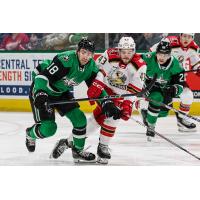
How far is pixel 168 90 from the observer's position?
5.14 metres

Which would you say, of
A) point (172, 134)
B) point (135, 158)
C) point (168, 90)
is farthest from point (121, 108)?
point (172, 134)

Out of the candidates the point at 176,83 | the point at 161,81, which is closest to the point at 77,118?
the point at 161,81

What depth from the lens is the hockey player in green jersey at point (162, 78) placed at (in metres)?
5.09

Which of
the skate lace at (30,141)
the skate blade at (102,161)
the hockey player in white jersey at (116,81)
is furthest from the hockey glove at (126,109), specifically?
the skate lace at (30,141)

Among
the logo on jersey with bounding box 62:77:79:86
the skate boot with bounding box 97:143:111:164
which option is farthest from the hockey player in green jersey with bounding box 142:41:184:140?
the logo on jersey with bounding box 62:77:79:86

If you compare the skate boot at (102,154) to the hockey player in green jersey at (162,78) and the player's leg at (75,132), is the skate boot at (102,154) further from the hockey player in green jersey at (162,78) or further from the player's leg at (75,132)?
the hockey player in green jersey at (162,78)

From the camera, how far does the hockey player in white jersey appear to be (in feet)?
14.6

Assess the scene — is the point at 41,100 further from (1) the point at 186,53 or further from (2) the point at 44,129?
(1) the point at 186,53

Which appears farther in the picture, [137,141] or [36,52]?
[36,52]

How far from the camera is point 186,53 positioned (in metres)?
5.64

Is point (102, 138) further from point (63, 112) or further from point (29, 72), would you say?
point (29, 72)

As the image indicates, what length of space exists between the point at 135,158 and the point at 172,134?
91 cm

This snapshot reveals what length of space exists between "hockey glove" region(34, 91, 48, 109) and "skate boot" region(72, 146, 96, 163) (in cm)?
46

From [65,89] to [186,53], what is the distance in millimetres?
1602
